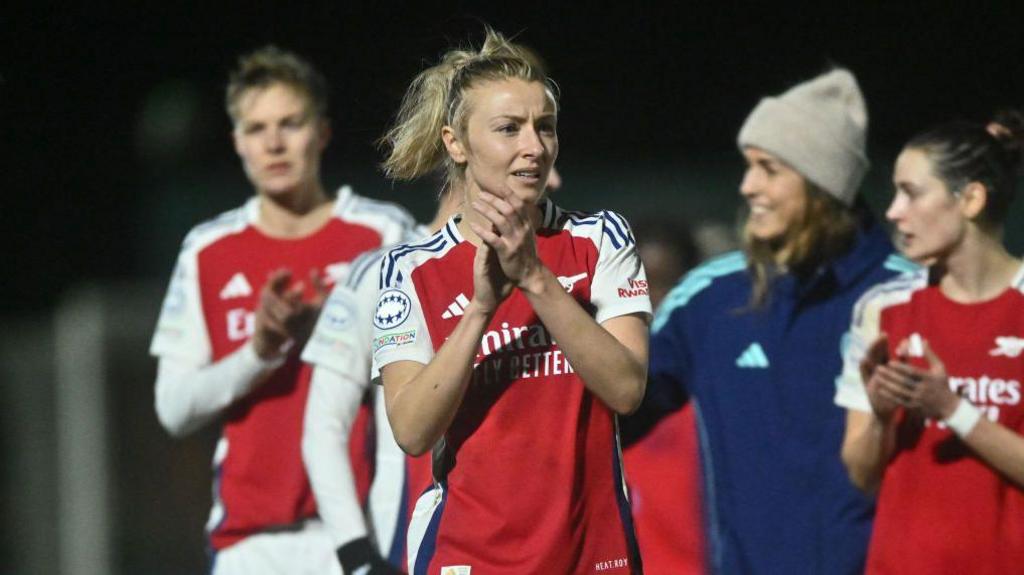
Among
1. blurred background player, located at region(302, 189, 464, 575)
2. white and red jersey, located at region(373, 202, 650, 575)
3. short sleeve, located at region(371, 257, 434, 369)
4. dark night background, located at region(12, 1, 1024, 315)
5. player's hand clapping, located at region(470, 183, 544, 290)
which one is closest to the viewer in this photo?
player's hand clapping, located at region(470, 183, 544, 290)

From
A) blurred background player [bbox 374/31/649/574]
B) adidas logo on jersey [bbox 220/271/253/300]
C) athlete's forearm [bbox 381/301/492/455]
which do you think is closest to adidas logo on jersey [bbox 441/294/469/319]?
blurred background player [bbox 374/31/649/574]

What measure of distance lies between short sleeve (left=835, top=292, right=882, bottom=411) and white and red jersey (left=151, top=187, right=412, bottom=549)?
4.88 ft

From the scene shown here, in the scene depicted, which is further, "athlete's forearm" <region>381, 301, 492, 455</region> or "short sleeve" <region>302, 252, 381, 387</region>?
"short sleeve" <region>302, 252, 381, 387</region>

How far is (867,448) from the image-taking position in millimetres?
4500

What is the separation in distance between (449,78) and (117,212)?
21.1 ft

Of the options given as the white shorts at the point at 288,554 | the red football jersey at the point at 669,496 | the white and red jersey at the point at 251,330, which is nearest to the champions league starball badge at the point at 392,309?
the white and red jersey at the point at 251,330

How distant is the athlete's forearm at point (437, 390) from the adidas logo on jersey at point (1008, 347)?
5.43 ft

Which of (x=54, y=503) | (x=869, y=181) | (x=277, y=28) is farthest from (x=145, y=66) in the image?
(x=869, y=181)

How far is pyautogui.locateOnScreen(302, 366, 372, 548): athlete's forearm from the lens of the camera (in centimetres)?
482

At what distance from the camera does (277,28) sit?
951 centimetres

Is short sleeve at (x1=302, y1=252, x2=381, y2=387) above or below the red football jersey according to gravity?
above

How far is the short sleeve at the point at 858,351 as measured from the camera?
4613mm

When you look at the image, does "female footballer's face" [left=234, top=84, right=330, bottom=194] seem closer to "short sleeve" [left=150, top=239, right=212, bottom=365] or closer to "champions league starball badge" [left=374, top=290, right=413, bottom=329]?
"short sleeve" [left=150, top=239, right=212, bottom=365]

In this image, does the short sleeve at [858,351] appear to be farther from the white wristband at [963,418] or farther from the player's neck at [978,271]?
the white wristband at [963,418]
